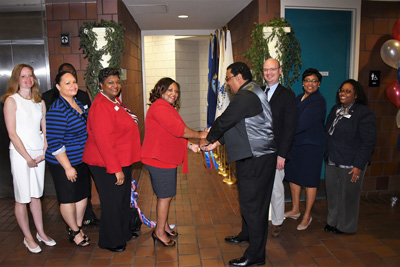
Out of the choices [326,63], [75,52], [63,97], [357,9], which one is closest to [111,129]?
[63,97]

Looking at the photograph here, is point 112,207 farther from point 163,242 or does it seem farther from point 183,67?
point 183,67

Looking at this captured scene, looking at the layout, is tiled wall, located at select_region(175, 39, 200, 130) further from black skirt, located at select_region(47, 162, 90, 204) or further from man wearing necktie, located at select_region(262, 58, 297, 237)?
black skirt, located at select_region(47, 162, 90, 204)

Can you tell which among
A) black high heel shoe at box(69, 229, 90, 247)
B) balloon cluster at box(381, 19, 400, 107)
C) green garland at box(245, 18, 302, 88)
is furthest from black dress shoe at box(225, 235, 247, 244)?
balloon cluster at box(381, 19, 400, 107)

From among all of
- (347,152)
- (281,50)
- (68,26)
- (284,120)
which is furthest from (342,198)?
(68,26)

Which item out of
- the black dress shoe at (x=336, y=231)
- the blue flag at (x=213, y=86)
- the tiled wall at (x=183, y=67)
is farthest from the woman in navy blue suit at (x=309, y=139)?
the tiled wall at (x=183, y=67)

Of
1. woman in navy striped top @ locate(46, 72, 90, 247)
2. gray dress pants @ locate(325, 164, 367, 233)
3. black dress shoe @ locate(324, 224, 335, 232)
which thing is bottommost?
black dress shoe @ locate(324, 224, 335, 232)

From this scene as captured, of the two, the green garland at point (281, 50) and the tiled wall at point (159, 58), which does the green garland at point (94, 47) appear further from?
the tiled wall at point (159, 58)

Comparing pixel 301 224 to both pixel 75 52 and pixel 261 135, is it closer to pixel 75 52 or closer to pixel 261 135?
pixel 261 135

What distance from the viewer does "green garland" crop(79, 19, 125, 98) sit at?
3705 mm

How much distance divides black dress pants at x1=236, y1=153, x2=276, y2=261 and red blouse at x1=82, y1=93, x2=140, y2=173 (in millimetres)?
992

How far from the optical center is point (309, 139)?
3275mm

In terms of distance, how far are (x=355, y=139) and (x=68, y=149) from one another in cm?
270

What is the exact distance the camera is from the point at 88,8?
4.06 meters

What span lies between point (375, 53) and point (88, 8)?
375 cm
